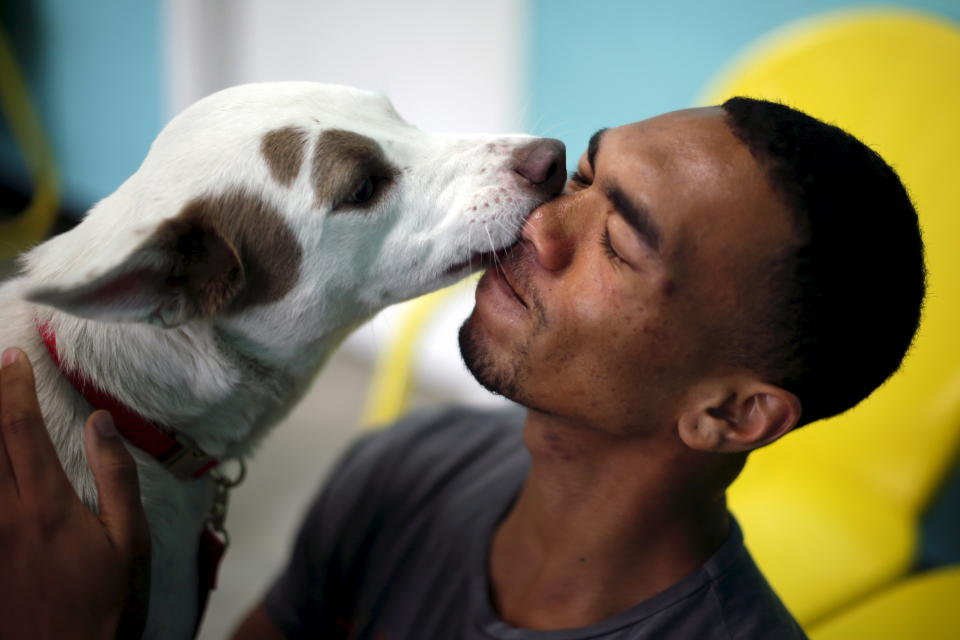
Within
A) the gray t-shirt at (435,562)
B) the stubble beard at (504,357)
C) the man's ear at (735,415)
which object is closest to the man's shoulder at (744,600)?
the gray t-shirt at (435,562)

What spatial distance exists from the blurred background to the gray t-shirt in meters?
0.21

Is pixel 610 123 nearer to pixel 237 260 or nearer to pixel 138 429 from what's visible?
pixel 237 260

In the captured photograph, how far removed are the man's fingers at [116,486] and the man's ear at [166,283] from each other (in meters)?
0.15

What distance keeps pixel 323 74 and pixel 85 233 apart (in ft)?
3.89

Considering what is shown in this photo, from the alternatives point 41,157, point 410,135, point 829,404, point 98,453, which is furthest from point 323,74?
point 41,157

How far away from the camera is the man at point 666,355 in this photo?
2.78 feet

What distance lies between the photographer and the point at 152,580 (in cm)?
102

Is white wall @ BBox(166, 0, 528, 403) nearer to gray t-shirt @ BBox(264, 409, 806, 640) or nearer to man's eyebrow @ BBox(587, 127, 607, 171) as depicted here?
gray t-shirt @ BBox(264, 409, 806, 640)

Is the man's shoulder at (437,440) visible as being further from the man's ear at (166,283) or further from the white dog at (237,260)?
the man's ear at (166,283)

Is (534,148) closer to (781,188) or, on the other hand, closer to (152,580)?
(781,188)

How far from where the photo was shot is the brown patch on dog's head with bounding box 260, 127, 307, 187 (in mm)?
1037

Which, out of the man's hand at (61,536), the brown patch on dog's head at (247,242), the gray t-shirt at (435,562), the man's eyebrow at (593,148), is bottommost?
the gray t-shirt at (435,562)

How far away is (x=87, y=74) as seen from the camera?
359 cm

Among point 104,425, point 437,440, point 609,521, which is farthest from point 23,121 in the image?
point 609,521
